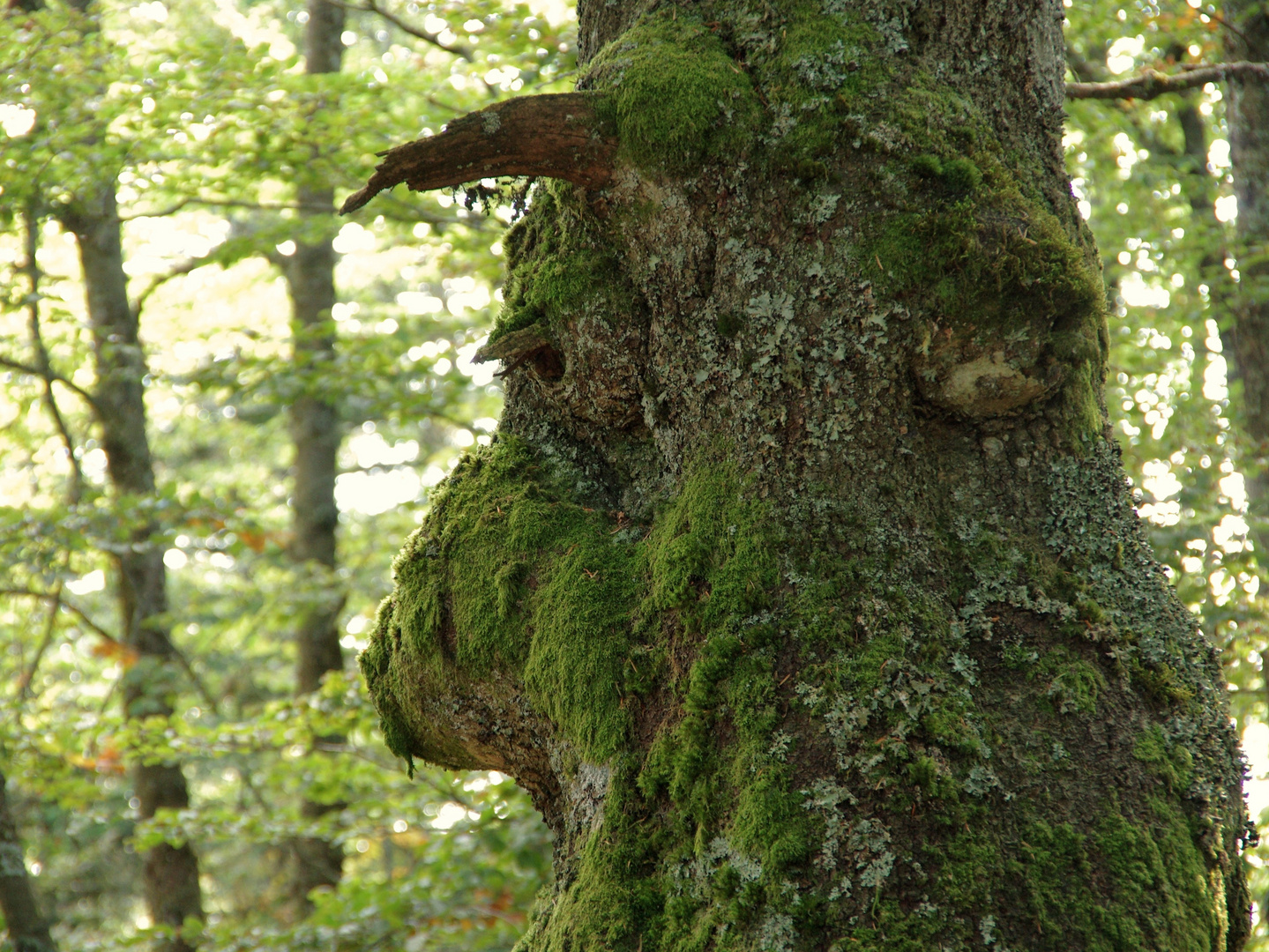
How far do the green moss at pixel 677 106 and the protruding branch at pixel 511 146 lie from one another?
0.06 metres

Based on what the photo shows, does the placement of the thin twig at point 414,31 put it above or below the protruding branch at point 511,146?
above

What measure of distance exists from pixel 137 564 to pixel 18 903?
121 inches

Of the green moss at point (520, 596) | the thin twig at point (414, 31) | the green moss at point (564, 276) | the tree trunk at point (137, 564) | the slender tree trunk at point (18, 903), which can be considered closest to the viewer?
the green moss at point (520, 596)

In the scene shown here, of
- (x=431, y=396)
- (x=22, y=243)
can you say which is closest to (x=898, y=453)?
(x=431, y=396)

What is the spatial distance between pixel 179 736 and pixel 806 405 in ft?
15.9

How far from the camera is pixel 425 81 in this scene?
18.5 feet

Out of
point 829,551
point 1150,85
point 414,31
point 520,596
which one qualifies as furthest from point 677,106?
point 414,31

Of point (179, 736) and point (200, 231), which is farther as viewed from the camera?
point (200, 231)

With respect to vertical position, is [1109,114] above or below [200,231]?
below

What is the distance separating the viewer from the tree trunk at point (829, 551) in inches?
52.3

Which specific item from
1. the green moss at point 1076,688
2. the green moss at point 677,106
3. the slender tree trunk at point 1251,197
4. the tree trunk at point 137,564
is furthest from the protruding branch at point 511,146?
the tree trunk at point 137,564

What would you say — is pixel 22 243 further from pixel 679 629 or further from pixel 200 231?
pixel 679 629

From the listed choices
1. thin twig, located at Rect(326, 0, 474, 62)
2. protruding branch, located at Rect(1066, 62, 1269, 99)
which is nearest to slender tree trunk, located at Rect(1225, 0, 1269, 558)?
protruding branch, located at Rect(1066, 62, 1269, 99)

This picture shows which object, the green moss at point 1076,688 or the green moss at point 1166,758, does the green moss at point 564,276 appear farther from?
the green moss at point 1166,758
